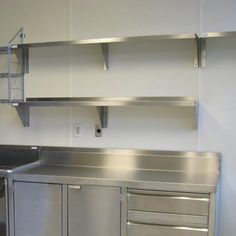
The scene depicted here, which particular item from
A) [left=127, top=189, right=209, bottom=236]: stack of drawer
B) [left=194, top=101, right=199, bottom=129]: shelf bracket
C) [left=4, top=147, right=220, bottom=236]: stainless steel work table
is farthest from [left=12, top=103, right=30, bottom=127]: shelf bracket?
[left=194, top=101, right=199, bottom=129]: shelf bracket

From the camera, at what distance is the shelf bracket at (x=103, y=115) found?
2.73 metres

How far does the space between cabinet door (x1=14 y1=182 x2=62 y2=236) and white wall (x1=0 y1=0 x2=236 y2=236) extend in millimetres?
606

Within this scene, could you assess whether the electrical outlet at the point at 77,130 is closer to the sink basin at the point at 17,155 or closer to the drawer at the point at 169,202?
the sink basin at the point at 17,155

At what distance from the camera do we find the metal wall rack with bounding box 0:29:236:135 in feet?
7.68

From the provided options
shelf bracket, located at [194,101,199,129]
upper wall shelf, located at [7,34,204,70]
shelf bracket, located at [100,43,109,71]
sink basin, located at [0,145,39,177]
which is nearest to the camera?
upper wall shelf, located at [7,34,204,70]

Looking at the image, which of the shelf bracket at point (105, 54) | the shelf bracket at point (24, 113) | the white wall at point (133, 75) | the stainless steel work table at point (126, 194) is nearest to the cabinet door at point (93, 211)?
the stainless steel work table at point (126, 194)

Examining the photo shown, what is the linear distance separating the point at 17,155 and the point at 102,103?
1032 mm

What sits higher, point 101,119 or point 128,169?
point 101,119

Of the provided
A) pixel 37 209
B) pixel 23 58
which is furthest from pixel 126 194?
pixel 23 58

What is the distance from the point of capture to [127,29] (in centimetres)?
270

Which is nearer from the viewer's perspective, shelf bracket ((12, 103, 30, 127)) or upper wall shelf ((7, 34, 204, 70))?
upper wall shelf ((7, 34, 204, 70))

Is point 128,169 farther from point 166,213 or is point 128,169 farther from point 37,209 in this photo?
point 37,209

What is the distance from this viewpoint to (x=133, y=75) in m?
2.70

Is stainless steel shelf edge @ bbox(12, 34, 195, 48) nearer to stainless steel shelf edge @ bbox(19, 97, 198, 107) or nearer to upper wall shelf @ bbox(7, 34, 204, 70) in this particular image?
upper wall shelf @ bbox(7, 34, 204, 70)
